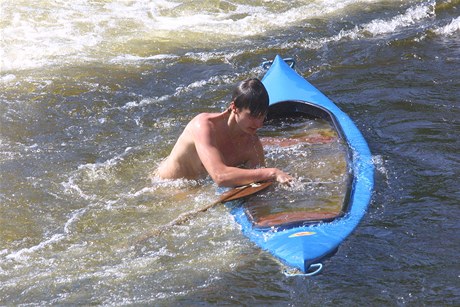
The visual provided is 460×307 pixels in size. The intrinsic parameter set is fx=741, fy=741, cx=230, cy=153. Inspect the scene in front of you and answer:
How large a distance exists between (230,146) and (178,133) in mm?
1521

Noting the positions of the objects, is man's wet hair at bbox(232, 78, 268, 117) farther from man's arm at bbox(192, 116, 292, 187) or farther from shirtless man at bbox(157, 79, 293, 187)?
man's arm at bbox(192, 116, 292, 187)

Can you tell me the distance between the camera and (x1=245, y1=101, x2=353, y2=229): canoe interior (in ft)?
16.0

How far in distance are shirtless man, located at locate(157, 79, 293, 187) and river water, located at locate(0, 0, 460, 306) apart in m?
0.21

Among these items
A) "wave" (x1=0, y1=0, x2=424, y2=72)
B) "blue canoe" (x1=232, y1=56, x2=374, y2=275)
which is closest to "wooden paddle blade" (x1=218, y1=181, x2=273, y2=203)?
"blue canoe" (x1=232, y1=56, x2=374, y2=275)

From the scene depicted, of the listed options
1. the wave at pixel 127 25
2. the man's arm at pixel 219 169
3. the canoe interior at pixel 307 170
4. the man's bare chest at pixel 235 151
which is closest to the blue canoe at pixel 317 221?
the canoe interior at pixel 307 170

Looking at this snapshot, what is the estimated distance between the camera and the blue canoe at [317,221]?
4.34 m

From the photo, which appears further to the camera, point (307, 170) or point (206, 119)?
point (307, 170)

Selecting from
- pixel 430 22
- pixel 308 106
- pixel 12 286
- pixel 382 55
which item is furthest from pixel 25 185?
pixel 430 22

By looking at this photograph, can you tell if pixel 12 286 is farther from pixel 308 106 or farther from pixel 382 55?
pixel 382 55

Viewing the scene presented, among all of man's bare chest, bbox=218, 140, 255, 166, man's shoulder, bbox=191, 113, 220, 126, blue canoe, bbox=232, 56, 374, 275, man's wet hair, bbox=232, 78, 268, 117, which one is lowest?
blue canoe, bbox=232, 56, 374, 275

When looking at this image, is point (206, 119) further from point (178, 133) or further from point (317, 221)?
point (178, 133)

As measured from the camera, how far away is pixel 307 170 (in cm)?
557

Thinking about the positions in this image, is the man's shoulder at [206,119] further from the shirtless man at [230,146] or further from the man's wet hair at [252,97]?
the man's wet hair at [252,97]

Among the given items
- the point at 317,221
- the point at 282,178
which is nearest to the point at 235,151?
the point at 282,178
